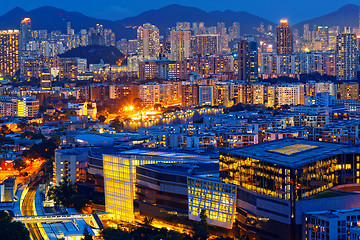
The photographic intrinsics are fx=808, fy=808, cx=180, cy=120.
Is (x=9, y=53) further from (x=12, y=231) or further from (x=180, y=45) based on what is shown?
(x=12, y=231)

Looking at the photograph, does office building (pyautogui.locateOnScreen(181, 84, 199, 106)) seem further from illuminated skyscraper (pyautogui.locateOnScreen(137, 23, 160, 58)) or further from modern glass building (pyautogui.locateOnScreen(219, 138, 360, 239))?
modern glass building (pyautogui.locateOnScreen(219, 138, 360, 239))

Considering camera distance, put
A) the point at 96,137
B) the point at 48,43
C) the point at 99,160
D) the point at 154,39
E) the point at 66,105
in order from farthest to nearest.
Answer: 1. the point at 48,43
2. the point at 154,39
3. the point at 66,105
4. the point at 96,137
5. the point at 99,160

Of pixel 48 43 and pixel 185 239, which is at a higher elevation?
pixel 48 43

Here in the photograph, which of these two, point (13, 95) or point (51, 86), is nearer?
point (13, 95)

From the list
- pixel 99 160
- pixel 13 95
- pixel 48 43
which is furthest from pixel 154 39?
pixel 99 160

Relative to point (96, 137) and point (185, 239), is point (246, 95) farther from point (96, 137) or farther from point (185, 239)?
point (185, 239)

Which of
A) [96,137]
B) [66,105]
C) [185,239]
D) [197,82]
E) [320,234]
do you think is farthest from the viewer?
[197,82]

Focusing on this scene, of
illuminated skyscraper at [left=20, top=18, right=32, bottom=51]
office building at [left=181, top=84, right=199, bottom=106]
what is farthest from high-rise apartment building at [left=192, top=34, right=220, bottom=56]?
office building at [left=181, top=84, right=199, bottom=106]

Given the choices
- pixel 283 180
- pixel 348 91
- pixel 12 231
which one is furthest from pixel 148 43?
pixel 283 180

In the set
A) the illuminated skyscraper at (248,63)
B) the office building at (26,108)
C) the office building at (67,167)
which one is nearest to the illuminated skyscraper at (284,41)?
the illuminated skyscraper at (248,63)
